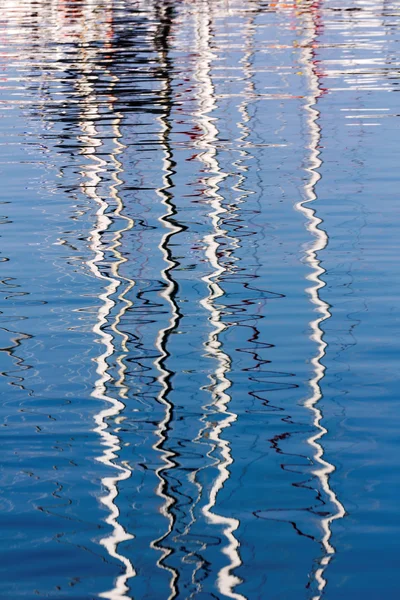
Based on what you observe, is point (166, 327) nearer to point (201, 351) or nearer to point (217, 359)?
point (201, 351)

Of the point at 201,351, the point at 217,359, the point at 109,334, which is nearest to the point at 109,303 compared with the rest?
the point at 109,334

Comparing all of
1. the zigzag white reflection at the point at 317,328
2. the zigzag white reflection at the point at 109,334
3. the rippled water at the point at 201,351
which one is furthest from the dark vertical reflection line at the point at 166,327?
the zigzag white reflection at the point at 317,328

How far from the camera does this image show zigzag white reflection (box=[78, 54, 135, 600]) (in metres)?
6.38

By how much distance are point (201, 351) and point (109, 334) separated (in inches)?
33.1

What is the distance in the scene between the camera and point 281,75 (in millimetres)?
26688

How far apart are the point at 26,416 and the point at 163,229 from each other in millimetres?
5499

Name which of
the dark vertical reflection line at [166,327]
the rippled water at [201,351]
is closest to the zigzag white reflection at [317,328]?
the rippled water at [201,351]

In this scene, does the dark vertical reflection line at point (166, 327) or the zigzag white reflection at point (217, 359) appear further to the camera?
the dark vertical reflection line at point (166, 327)

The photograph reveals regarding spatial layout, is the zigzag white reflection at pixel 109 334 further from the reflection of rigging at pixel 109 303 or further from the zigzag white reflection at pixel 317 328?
the zigzag white reflection at pixel 317 328

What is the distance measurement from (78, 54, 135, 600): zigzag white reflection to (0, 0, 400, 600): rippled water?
21mm

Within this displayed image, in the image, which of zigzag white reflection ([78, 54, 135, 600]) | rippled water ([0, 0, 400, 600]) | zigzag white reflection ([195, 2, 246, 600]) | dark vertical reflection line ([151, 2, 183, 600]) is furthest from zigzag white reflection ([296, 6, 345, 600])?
zigzag white reflection ([78, 54, 135, 600])

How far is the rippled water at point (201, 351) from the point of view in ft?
20.7

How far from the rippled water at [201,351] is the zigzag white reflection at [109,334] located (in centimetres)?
2

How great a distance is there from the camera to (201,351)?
9.41 metres
